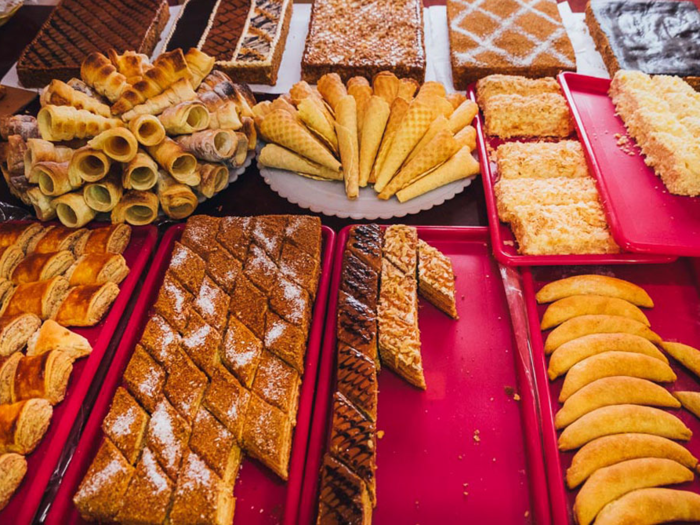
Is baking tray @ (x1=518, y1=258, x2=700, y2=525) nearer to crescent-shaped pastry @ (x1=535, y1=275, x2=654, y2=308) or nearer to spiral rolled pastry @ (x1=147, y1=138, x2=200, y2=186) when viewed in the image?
crescent-shaped pastry @ (x1=535, y1=275, x2=654, y2=308)

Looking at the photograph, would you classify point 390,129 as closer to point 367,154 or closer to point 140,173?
point 367,154

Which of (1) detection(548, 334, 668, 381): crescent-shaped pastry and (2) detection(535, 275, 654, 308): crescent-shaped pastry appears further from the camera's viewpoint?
(2) detection(535, 275, 654, 308): crescent-shaped pastry

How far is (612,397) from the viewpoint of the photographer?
7.34ft

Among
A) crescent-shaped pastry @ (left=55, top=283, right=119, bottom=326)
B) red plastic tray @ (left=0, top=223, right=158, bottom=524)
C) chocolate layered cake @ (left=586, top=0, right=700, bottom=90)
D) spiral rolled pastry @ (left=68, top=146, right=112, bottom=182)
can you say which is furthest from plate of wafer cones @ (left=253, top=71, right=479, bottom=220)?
chocolate layered cake @ (left=586, top=0, right=700, bottom=90)

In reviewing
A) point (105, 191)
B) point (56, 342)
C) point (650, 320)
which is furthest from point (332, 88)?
point (650, 320)

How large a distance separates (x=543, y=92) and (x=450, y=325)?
6.55ft

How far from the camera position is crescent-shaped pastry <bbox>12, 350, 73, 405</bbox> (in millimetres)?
2297

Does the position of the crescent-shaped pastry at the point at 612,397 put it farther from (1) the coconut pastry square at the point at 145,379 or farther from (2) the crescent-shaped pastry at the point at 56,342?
(2) the crescent-shaped pastry at the point at 56,342

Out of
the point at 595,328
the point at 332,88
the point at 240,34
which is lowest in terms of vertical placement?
the point at 595,328

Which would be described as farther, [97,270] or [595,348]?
[97,270]

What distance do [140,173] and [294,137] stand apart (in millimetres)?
960

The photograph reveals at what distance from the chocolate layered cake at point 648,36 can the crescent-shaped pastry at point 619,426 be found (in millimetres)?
2604

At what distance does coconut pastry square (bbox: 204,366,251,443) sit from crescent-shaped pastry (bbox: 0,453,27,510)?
2.72 feet

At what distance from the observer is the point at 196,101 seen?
2.96 metres
